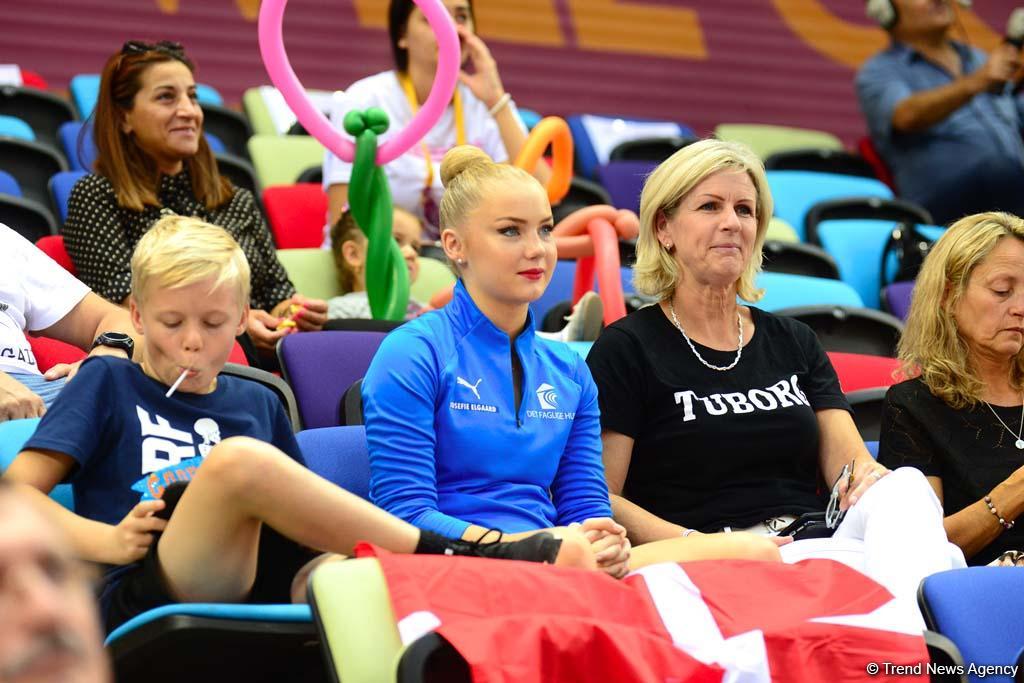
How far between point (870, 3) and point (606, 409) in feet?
12.8

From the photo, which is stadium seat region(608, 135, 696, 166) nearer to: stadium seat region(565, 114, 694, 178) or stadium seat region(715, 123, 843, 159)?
stadium seat region(565, 114, 694, 178)

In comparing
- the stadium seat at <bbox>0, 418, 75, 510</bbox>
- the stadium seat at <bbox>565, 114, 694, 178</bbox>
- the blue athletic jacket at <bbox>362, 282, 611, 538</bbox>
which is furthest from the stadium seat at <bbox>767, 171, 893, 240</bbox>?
the stadium seat at <bbox>0, 418, 75, 510</bbox>

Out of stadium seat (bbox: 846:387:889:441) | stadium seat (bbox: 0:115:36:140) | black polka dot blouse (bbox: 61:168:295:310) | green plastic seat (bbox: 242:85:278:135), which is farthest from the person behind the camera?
green plastic seat (bbox: 242:85:278:135)

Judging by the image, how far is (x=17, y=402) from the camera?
2625mm

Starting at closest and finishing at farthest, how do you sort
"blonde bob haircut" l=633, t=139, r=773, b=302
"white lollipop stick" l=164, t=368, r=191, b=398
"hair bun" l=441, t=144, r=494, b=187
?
"white lollipop stick" l=164, t=368, r=191, b=398 → "hair bun" l=441, t=144, r=494, b=187 → "blonde bob haircut" l=633, t=139, r=773, b=302

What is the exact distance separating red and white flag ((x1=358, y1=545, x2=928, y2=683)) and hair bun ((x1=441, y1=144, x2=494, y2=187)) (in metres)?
0.97

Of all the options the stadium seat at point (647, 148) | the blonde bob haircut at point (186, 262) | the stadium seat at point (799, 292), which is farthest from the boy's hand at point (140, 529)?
the stadium seat at point (647, 148)

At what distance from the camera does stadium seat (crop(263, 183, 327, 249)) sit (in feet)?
15.4

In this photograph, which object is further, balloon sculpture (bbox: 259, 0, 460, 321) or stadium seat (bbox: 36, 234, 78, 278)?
balloon sculpture (bbox: 259, 0, 460, 321)

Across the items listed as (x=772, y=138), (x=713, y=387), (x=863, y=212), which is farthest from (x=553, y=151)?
(x=772, y=138)

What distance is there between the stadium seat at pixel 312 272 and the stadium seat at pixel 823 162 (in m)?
2.72

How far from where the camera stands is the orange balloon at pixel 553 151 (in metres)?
4.09

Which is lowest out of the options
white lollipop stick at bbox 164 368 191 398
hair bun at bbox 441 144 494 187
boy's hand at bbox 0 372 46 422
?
white lollipop stick at bbox 164 368 191 398

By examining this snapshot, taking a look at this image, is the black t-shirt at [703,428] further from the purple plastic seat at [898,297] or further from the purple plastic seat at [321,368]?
the purple plastic seat at [898,297]
